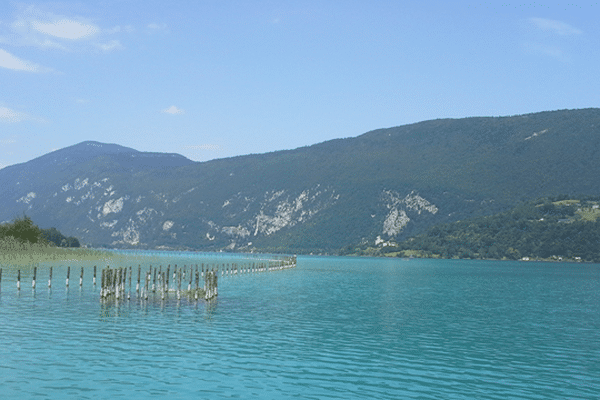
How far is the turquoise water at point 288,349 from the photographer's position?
25297 millimetres

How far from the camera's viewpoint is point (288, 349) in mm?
33719

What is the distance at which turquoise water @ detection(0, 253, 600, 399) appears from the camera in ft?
83.0

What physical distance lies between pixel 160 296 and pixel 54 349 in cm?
2856

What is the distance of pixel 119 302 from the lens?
53.2m

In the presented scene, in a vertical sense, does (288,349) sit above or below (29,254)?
below

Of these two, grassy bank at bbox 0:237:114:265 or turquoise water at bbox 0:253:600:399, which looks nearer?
turquoise water at bbox 0:253:600:399

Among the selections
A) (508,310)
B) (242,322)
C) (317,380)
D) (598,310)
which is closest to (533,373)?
(317,380)

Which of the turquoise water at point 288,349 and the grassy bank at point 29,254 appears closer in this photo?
the turquoise water at point 288,349

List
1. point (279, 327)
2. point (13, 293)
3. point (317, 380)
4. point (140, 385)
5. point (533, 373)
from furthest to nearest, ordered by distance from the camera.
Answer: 1. point (13, 293)
2. point (279, 327)
3. point (533, 373)
4. point (317, 380)
5. point (140, 385)

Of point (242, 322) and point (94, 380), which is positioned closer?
point (94, 380)

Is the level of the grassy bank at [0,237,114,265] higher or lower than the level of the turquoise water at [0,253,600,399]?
higher

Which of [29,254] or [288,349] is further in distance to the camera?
[29,254]

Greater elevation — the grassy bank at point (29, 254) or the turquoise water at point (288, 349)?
the grassy bank at point (29, 254)

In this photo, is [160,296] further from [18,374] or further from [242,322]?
[18,374]
